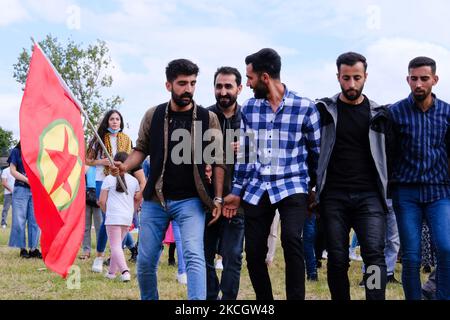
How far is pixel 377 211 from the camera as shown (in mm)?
5301

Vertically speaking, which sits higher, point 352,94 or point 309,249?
point 352,94

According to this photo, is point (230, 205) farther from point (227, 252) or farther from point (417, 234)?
point (417, 234)

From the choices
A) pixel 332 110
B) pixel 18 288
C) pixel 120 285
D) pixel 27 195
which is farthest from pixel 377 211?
pixel 27 195

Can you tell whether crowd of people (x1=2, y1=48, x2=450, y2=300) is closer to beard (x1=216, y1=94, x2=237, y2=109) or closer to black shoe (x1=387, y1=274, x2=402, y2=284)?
beard (x1=216, y1=94, x2=237, y2=109)

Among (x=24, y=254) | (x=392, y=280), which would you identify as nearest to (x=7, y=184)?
(x=24, y=254)

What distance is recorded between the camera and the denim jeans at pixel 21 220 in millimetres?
11156

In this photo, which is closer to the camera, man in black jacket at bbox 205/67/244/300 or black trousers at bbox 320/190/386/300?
black trousers at bbox 320/190/386/300

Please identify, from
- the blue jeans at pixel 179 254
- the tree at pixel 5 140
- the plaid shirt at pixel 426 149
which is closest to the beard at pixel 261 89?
the plaid shirt at pixel 426 149

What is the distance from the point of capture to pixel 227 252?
235 inches

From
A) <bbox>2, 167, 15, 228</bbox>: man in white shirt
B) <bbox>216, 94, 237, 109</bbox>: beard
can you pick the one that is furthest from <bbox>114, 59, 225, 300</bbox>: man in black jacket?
<bbox>2, 167, 15, 228</bbox>: man in white shirt

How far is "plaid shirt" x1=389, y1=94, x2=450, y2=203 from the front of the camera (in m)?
5.43

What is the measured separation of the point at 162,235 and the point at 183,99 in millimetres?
1148

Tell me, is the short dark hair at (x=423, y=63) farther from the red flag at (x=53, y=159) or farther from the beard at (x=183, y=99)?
the red flag at (x=53, y=159)
